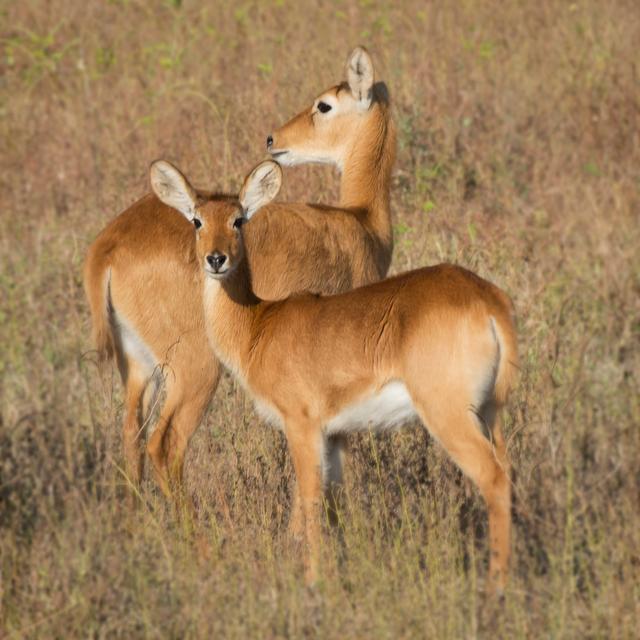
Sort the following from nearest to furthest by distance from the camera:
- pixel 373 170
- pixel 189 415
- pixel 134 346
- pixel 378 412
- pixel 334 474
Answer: pixel 378 412
pixel 334 474
pixel 189 415
pixel 134 346
pixel 373 170

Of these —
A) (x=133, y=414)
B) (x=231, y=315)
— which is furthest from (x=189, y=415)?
(x=231, y=315)

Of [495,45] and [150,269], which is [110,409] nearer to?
[150,269]

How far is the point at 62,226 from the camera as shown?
32.6 ft

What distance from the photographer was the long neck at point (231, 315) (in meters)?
6.18

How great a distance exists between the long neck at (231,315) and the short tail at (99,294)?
2.17 ft

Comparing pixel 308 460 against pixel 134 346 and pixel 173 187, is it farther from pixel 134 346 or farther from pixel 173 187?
pixel 134 346

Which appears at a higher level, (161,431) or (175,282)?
(175,282)

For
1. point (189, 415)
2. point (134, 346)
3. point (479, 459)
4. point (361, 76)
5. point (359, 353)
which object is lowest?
point (189, 415)

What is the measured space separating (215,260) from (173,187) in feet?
1.73

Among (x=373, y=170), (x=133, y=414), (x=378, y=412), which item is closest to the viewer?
(x=378, y=412)

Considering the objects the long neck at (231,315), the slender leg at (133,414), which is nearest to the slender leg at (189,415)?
the slender leg at (133,414)

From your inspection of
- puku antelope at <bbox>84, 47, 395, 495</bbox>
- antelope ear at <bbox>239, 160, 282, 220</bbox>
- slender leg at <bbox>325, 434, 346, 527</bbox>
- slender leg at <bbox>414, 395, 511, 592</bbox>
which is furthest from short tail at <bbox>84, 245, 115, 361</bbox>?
slender leg at <bbox>414, 395, 511, 592</bbox>

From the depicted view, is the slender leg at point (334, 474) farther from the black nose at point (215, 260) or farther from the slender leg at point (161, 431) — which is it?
the slender leg at point (161, 431)

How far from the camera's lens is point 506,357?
523 cm
